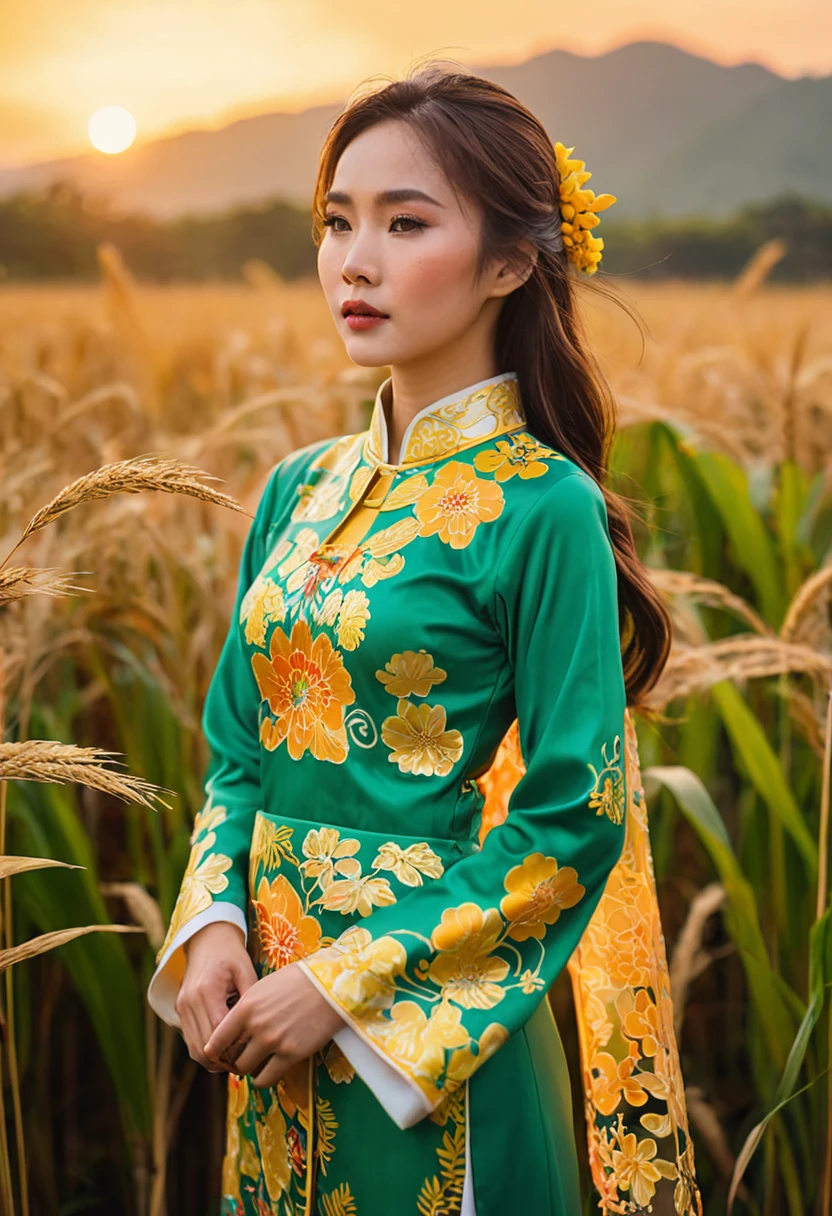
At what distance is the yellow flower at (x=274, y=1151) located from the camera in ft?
3.09

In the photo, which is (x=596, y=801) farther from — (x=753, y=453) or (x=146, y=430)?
(x=753, y=453)

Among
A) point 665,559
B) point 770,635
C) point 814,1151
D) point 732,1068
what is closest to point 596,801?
point 770,635

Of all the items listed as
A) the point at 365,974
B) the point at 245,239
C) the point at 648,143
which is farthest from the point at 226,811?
the point at 648,143

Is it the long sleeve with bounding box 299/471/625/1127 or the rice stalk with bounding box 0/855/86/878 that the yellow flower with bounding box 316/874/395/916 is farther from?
the rice stalk with bounding box 0/855/86/878

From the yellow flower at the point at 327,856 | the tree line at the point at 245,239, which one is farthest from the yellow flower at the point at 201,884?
the tree line at the point at 245,239

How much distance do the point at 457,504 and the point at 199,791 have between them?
0.68 metres

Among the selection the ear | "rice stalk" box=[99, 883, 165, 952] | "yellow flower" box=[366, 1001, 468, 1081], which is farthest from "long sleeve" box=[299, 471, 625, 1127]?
"rice stalk" box=[99, 883, 165, 952]

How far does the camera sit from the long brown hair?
90 cm

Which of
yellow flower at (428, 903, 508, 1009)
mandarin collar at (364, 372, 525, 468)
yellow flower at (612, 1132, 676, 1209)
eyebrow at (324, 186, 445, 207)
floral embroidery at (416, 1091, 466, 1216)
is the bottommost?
yellow flower at (612, 1132, 676, 1209)

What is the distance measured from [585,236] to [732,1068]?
48.8 inches

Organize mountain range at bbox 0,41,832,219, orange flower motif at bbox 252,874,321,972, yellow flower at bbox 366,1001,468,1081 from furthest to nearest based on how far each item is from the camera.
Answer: mountain range at bbox 0,41,832,219
orange flower motif at bbox 252,874,321,972
yellow flower at bbox 366,1001,468,1081

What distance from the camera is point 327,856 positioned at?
905 mm

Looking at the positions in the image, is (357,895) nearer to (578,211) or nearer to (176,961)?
(176,961)

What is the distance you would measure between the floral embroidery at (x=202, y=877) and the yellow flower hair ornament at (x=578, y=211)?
0.60 meters
